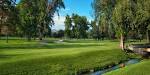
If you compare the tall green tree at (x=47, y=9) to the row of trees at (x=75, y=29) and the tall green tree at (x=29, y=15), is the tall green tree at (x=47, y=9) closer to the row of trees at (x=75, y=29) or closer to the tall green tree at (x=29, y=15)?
the tall green tree at (x=29, y=15)

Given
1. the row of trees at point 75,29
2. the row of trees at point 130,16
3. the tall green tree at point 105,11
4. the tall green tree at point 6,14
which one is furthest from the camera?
the row of trees at point 75,29

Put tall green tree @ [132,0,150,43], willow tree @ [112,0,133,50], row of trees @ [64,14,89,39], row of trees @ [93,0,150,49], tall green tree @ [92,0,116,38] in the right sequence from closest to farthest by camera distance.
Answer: tall green tree @ [132,0,150,43] → row of trees @ [93,0,150,49] → willow tree @ [112,0,133,50] → tall green tree @ [92,0,116,38] → row of trees @ [64,14,89,39]

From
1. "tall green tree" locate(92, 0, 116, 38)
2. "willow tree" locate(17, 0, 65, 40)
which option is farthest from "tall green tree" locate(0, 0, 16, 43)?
"willow tree" locate(17, 0, 65, 40)

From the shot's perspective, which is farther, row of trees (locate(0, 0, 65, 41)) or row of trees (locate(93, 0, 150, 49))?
row of trees (locate(0, 0, 65, 41))

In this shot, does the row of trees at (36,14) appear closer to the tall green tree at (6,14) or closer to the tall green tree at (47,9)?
the tall green tree at (47,9)

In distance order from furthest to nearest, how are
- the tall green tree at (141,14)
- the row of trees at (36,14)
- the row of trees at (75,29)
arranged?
the row of trees at (75,29) → the row of trees at (36,14) → the tall green tree at (141,14)

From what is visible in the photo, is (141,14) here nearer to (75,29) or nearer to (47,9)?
(47,9)

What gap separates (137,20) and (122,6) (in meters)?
3.82

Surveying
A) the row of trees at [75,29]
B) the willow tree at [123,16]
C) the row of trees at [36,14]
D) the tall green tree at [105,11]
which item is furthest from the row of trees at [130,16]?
the row of trees at [75,29]

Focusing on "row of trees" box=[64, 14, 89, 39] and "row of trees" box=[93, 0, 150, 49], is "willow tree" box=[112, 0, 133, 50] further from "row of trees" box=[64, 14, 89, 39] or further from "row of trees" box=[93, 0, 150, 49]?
"row of trees" box=[64, 14, 89, 39]

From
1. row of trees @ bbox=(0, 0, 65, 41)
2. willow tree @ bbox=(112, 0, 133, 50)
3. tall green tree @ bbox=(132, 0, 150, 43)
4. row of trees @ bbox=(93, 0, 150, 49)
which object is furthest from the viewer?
row of trees @ bbox=(0, 0, 65, 41)

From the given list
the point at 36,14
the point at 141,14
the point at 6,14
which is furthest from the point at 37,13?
the point at 141,14

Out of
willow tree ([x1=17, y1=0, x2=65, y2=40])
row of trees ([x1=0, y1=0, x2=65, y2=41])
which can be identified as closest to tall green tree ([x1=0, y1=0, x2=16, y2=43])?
row of trees ([x1=0, y1=0, x2=65, y2=41])

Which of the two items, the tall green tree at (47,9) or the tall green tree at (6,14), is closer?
the tall green tree at (6,14)
